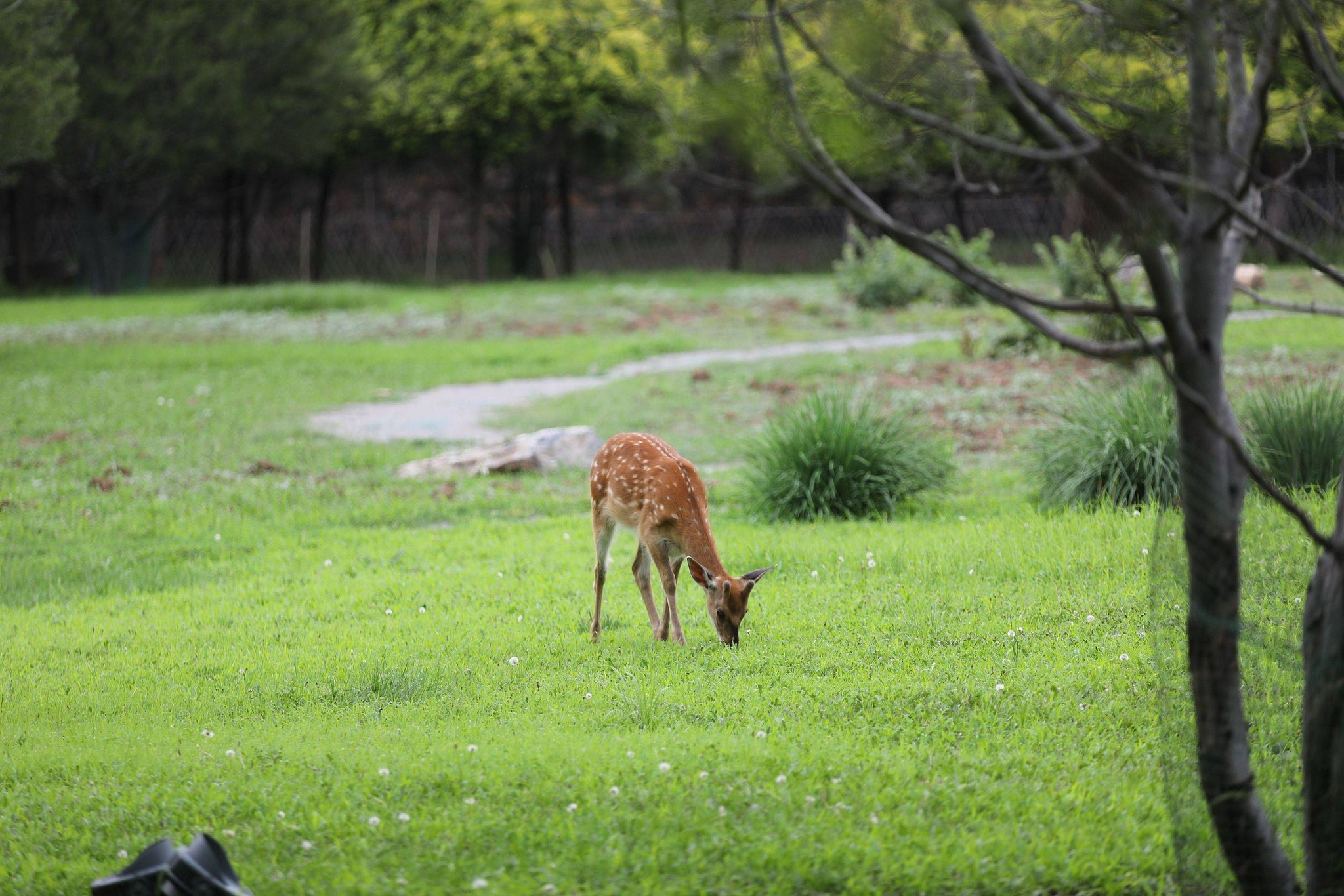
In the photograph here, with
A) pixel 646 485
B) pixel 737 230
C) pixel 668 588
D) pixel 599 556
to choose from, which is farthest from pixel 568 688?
pixel 737 230

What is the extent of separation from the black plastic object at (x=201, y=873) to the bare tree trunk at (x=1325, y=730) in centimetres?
302

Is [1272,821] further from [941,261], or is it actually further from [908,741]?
[941,261]

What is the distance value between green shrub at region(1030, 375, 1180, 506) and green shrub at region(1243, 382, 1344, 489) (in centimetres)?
57

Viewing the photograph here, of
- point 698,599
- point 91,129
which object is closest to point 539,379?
point 698,599

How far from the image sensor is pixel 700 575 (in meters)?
6.32

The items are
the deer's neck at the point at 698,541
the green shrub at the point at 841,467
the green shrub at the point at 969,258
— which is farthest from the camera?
the green shrub at the point at 969,258

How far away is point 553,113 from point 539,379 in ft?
63.4

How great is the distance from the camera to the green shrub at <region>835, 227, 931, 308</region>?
78.3 ft

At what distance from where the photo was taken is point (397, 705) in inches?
226

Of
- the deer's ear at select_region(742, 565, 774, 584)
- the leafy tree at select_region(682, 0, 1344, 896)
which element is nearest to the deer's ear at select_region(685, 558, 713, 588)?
the deer's ear at select_region(742, 565, 774, 584)

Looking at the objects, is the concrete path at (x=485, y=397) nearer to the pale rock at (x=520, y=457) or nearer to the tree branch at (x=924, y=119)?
the pale rock at (x=520, y=457)

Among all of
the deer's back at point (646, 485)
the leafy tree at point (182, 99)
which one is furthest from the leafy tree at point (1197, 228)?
the leafy tree at point (182, 99)

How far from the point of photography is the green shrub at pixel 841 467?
965 centimetres

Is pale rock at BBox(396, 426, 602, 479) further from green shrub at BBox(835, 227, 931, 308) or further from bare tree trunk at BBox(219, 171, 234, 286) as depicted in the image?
bare tree trunk at BBox(219, 171, 234, 286)
